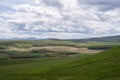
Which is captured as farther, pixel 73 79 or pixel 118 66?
pixel 118 66

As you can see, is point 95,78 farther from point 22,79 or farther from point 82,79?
point 22,79

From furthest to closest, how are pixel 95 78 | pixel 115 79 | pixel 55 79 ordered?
pixel 55 79, pixel 95 78, pixel 115 79

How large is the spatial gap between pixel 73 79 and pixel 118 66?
796 inches

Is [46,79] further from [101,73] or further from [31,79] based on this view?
[101,73]

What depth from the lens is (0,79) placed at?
363ft

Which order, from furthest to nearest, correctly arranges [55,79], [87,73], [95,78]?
1. [87,73]
2. [55,79]
3. [95,78]

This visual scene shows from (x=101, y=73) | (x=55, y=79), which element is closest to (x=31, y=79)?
(x=55, y=79)

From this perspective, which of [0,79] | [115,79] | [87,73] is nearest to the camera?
[115,79]

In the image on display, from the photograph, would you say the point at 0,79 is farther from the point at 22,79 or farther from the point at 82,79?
the point at 82,79

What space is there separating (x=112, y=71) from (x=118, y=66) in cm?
692

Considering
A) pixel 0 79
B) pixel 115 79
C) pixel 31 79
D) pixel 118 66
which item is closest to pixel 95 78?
pixel 115 79

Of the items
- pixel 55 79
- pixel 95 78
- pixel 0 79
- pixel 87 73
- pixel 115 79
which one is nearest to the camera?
pixel 115 79

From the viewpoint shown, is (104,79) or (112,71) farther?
(112,71)

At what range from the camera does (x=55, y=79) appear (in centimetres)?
9269
